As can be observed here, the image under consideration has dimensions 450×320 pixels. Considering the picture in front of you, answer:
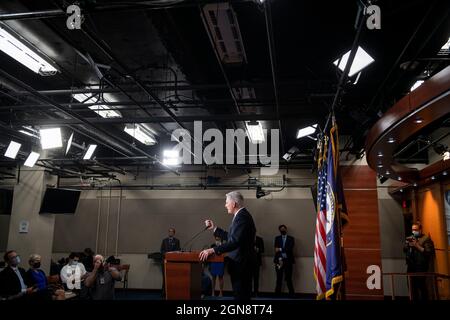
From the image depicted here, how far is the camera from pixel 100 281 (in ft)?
18.8

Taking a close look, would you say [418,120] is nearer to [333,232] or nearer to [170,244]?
[333,232]

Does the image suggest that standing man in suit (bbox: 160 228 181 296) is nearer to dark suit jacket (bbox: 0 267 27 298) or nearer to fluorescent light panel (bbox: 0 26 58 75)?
dark suit jacket (bbox: 0 267 27 298)

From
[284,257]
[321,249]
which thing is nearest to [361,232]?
[284,257]

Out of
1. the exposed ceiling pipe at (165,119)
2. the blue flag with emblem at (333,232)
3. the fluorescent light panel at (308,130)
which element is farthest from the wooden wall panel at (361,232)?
the blue flag with emblem at (333,232)

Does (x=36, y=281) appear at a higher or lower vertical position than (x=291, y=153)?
lower

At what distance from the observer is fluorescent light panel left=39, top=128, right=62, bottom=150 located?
694 cm

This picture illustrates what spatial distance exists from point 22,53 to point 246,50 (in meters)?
2.72

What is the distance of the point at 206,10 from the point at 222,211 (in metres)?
8.88

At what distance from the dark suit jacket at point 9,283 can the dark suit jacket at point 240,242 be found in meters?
4.25

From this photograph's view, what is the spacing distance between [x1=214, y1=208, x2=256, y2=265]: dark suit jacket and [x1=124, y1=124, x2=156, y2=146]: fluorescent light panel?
15.9 feet

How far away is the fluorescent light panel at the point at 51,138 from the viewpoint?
6.94 m

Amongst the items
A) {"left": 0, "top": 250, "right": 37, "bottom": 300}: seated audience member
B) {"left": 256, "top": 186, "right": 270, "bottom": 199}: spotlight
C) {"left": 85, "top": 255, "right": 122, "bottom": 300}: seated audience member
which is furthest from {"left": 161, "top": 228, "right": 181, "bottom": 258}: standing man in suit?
{"left": 85, "top": 255, "right": 122, "bottom": 300}: seated audience member

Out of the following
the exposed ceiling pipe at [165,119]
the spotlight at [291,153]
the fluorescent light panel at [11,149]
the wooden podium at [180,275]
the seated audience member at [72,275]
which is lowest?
the seated audience member at [72,275]

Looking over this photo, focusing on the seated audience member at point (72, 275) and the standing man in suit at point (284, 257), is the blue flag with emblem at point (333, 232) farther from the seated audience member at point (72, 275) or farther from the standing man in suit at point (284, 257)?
the standing man in suit at point (284, 257)
